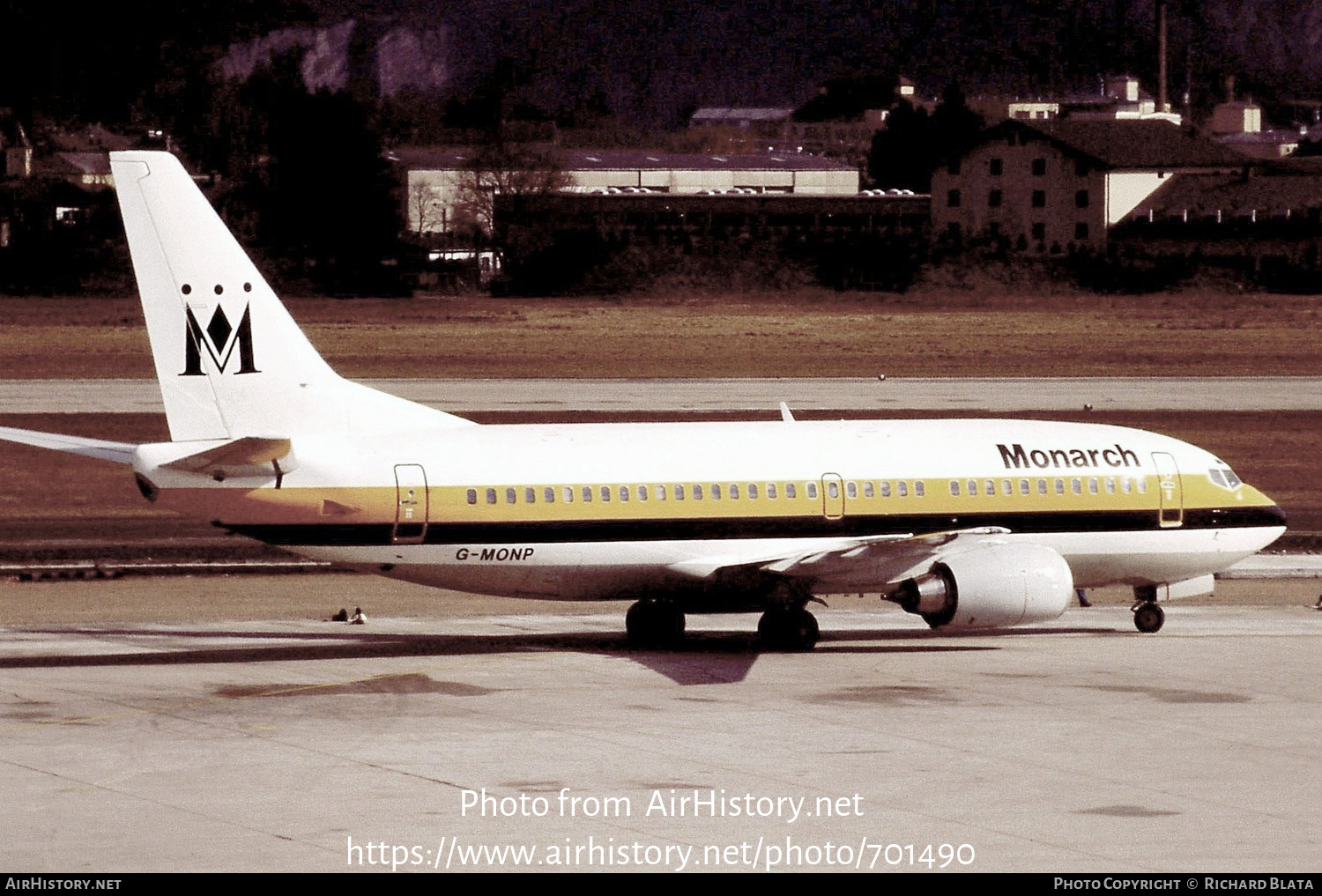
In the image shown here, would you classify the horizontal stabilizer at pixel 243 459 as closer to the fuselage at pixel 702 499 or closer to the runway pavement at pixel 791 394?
the fuselage at pixel 702 499

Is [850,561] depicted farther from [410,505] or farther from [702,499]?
[410,505]

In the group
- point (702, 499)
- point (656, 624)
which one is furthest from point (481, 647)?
point (702, 499)

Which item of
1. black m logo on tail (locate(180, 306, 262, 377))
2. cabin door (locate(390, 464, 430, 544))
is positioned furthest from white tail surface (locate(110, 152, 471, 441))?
cabin door (locate(390, 464, 430, 544))

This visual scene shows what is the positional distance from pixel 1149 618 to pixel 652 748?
16.0 m

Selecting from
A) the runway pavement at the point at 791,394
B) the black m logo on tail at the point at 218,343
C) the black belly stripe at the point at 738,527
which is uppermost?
the black m logo on tail at the point at 218,343

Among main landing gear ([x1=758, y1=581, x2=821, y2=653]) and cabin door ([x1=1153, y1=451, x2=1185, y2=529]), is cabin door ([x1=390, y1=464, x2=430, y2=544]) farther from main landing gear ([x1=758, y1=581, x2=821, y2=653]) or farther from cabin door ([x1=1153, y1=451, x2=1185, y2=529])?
cabin door ([x1=1153, y1=451, x2=1185, y2=529])

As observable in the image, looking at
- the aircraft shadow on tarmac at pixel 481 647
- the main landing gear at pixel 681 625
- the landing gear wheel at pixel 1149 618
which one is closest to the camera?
the aircraft shadow on tarmac at pixel 481 647

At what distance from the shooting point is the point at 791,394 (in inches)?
3460

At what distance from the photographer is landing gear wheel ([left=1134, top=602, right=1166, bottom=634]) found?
43938mm

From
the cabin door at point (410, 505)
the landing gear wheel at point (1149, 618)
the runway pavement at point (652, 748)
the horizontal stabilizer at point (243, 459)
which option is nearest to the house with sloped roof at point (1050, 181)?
the landing gear wheel at point (1149, 618)

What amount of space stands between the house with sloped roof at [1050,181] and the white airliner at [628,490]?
13010 centimetres

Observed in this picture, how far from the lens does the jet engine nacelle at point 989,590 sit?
1489 inches

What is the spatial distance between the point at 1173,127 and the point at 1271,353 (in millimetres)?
81569

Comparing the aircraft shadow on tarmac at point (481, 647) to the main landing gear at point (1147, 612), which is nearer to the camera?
the aircraft shadow on tarmac at point (481, 647)
